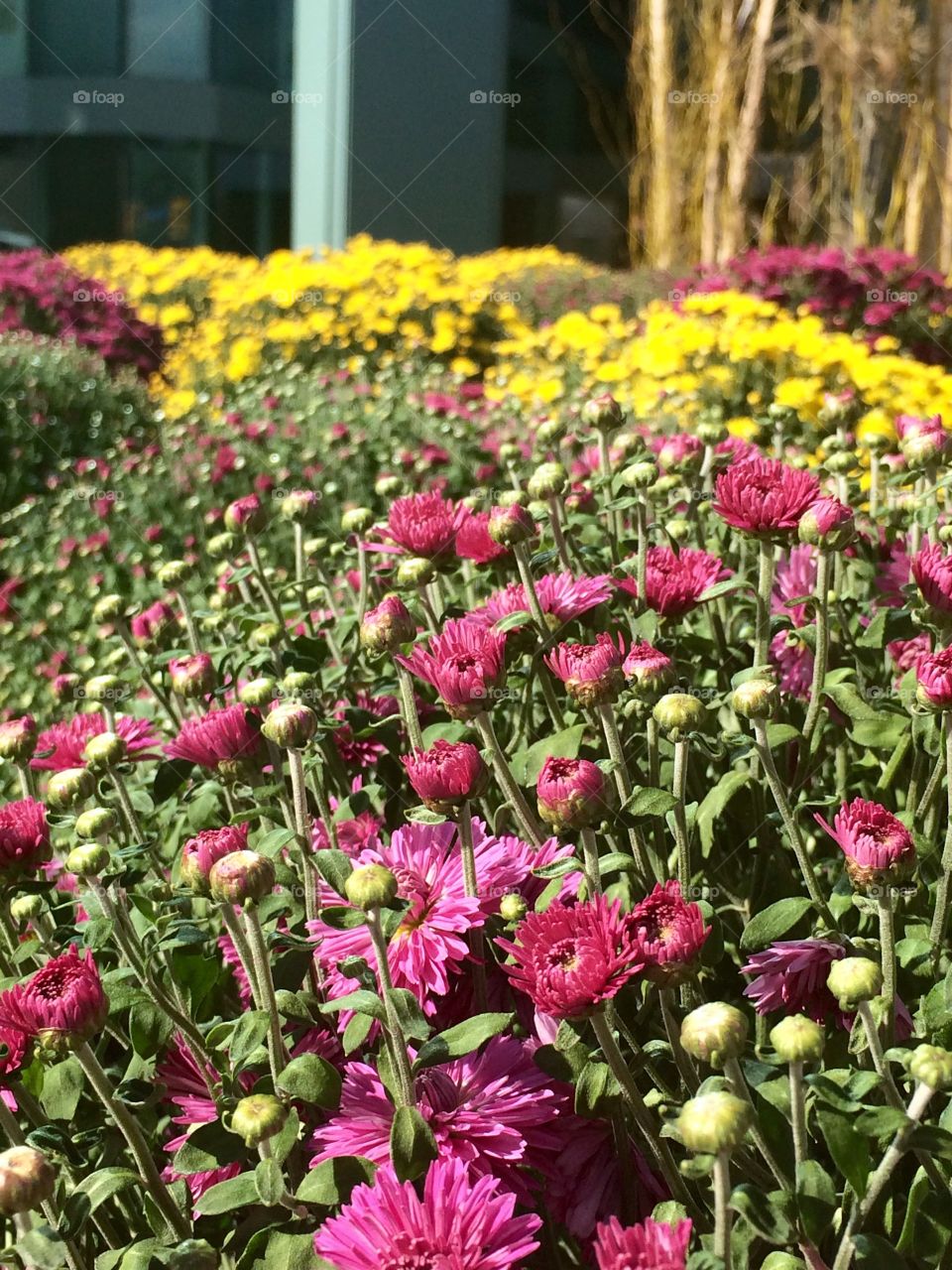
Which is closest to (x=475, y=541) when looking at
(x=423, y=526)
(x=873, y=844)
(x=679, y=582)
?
(x=423, y=526)

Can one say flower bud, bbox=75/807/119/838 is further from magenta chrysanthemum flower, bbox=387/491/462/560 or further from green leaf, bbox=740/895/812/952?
green leaf, bbox=740/895/812/952

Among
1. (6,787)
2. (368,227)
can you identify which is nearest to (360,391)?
(6,787)

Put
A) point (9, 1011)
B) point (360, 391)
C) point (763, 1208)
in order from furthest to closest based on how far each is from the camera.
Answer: point (360, 391)
point (9, 1011)
point (763, 1208)

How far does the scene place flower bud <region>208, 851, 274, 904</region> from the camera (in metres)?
0.74

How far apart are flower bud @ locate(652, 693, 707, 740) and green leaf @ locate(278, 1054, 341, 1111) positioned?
34 centimetres

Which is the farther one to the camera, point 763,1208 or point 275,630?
point 275,630

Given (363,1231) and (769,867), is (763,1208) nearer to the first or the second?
(363,1231)

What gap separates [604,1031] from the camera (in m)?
0.67

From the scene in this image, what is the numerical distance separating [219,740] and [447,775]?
298 mm

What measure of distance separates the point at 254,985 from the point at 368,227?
783 centimetres

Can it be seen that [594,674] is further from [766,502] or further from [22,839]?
[22,839]

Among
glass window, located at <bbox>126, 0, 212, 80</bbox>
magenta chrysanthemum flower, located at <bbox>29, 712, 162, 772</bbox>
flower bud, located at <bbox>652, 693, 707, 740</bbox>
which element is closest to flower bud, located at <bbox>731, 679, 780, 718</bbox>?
flower bud, located at <bbox>652, 693, 707, 740</bbox>

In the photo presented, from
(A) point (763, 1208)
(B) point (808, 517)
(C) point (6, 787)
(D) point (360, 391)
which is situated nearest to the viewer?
(A) point (763, 1208)

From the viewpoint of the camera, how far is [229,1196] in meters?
0.72
